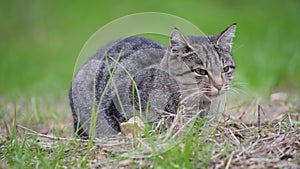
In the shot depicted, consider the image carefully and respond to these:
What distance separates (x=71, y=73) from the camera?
8266mm

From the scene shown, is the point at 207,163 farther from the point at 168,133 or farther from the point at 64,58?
the point at 64,58

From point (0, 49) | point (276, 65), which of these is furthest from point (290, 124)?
point (0, 49)

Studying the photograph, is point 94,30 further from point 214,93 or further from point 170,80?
point 214,93

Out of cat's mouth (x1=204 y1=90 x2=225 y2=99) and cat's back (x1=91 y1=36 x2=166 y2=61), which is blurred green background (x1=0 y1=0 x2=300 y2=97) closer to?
cat's back (x1=91 y1=36 x2=166 y2=61)

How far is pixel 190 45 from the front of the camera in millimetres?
3502

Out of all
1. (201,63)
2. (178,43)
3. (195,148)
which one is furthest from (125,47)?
(195,148)

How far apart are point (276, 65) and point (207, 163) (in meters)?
4.67

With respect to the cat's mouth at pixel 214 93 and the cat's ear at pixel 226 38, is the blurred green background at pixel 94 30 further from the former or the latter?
the cat's mouth at pixel 214 93

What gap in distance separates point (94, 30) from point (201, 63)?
6876 millimetres

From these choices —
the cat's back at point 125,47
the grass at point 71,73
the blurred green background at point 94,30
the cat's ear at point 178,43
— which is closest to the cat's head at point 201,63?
the cat's ear at point 178,43

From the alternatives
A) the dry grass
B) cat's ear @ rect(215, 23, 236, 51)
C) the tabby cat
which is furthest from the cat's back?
the dry grass

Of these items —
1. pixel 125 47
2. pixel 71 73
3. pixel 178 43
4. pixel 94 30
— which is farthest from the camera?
pixel 94 30

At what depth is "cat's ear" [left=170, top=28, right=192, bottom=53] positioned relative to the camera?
11.4 feet

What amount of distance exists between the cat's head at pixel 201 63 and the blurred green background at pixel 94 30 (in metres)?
3.34
